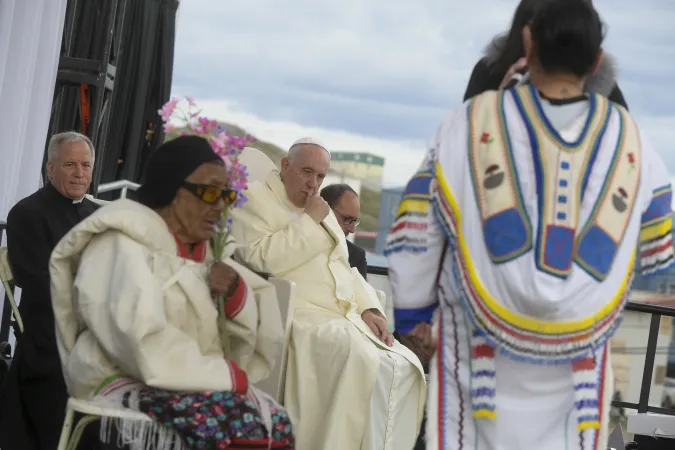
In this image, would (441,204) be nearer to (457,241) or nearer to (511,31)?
(457,241)

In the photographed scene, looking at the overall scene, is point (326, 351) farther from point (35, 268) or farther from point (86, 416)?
point (86, 416)

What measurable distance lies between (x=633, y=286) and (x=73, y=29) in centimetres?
510

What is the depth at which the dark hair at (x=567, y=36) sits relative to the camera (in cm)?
256

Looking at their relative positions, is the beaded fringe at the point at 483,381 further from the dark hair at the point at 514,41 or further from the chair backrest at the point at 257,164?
the chair backrest at the point at 257,164

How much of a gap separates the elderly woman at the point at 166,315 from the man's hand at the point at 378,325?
1476 millimetres

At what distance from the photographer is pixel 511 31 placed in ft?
9.00

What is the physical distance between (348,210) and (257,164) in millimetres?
793

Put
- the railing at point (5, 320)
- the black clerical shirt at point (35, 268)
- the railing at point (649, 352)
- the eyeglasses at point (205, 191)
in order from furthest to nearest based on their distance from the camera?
the railing at point (649, 352) < the railing at point (5, 320) < the black clerical shirt at point (35, 268) < the eyeglasses at point (205, 191)

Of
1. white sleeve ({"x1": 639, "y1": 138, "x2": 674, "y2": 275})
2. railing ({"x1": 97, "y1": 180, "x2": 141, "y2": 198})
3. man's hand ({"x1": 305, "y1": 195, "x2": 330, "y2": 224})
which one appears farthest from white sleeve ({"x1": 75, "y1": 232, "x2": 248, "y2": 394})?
railing ({"x1": 97, "y1": 180, "x2": 141, "y2": 198})

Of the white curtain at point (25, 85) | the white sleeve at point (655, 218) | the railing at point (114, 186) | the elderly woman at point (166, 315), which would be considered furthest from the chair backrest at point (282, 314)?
the railing at point (114, 186)

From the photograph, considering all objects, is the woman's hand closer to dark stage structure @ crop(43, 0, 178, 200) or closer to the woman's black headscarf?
the woman's black headscarf

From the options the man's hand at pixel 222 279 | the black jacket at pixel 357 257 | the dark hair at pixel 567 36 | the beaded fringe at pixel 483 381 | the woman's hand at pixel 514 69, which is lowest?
the beaded fringe at pixel 483 381

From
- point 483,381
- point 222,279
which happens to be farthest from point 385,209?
point 483,381

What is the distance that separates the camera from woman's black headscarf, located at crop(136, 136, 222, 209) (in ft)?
11.2
